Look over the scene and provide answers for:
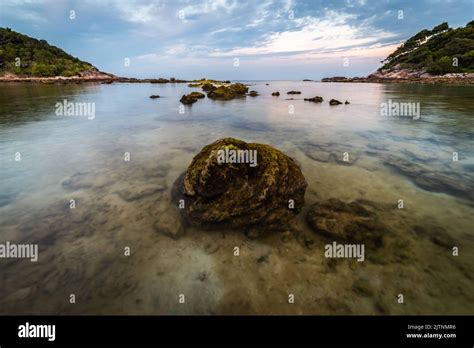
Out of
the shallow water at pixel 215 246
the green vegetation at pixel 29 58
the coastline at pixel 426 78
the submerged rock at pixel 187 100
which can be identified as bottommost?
the shallow water at pixel 215 246

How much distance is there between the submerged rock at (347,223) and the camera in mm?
6523

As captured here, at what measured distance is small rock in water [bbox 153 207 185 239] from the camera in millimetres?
7082

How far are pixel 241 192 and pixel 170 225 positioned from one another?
249 centimetres

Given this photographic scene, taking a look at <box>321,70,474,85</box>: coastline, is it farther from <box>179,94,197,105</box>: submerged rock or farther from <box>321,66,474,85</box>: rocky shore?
<box>179,94,197,105</box>: submerged rock

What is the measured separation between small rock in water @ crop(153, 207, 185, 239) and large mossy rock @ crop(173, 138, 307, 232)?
1.00ft

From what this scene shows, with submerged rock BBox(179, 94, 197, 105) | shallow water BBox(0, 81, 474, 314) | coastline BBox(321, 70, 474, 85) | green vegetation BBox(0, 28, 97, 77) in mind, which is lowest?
shallow water BBox(0, 81, 474, 314)

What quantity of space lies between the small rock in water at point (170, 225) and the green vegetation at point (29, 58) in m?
150

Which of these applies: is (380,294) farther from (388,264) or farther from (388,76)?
(388,76)

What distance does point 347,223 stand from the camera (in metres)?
6.90

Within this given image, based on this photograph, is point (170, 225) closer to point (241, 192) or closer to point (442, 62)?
point (241, 192)

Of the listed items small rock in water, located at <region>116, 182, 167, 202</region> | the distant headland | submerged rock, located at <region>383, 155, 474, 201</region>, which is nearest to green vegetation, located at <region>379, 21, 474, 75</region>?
the distant headland

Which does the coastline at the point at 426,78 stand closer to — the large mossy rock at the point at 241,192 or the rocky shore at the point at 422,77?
the rocky shore at the point at 422,77

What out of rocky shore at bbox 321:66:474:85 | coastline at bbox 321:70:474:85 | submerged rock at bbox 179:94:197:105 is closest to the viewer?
submerged rock at bbox 179:94:197:105

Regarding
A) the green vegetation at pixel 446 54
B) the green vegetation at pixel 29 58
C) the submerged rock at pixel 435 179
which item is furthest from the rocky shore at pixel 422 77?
the green vegetation at pixel 29 58
